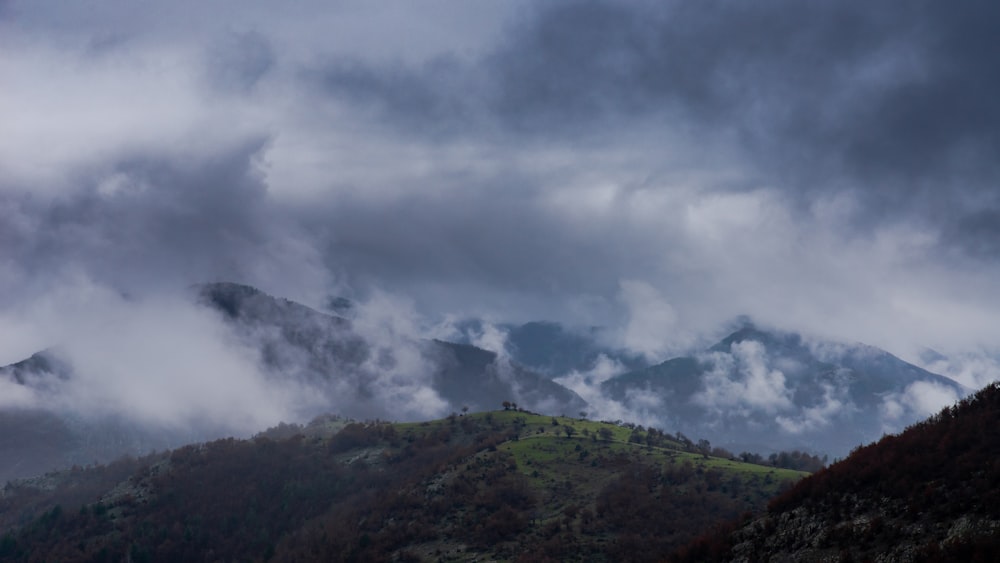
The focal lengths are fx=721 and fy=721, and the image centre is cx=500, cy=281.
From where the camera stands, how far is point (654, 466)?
150m

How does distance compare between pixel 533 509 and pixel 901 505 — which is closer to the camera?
pixel 901 505

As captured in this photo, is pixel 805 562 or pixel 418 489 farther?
pixel 418 489

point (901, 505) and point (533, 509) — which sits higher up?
point (533, 509)

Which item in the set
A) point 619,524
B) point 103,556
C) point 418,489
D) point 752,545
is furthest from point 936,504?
point 103,556

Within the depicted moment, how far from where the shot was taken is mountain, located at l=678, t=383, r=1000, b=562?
4475 cm

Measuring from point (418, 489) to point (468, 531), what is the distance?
36.6 metres

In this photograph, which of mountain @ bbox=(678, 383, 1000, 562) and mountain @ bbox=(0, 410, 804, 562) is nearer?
mountain @ bbox=(678, 383, 1000, 562)

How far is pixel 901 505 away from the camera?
51.2 m

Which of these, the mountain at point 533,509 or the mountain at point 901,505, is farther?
the mountain at point 533,509

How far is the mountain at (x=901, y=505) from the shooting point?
1762 inches

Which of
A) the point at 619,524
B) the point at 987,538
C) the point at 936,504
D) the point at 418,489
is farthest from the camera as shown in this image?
the point at 418,489

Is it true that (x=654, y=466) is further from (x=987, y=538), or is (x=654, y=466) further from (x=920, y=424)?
(x=987, y=538)

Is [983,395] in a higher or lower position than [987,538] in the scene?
higher

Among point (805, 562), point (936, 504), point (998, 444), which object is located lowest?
point (805, 562)
